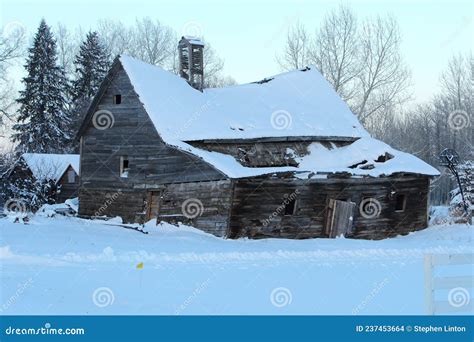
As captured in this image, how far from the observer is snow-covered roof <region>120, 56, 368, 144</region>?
71.3 ft

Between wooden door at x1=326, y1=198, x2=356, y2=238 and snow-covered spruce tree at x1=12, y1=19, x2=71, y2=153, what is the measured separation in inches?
1174

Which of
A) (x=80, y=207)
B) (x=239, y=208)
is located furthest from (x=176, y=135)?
(x=80, y=207)

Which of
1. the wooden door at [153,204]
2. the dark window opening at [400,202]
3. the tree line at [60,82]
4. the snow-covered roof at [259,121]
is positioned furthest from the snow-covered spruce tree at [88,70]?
the dark window opening at [400,202]

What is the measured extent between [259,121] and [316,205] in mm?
5129

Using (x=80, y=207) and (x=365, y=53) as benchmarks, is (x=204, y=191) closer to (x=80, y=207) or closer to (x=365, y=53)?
(x=80, y=207)

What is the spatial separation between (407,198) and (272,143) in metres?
6.70

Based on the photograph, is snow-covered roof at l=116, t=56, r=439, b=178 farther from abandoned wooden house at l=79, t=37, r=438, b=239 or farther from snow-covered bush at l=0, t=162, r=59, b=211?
snow-covered bush at l=0, t=162, r=59, b=211

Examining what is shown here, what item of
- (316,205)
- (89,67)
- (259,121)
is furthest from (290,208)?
(89,67)

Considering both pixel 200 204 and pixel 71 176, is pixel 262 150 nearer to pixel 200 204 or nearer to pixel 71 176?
pixel 200 204

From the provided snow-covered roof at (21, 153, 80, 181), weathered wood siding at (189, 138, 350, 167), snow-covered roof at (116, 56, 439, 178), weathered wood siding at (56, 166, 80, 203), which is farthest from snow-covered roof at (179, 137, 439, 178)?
weathered wood siding at (56, 166, 80, 203)

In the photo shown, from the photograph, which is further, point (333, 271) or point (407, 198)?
point (407, 198)

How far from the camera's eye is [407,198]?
2333 centimetres

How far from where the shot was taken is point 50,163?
37.8 meters

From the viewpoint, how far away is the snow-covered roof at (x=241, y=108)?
71.3 feet
